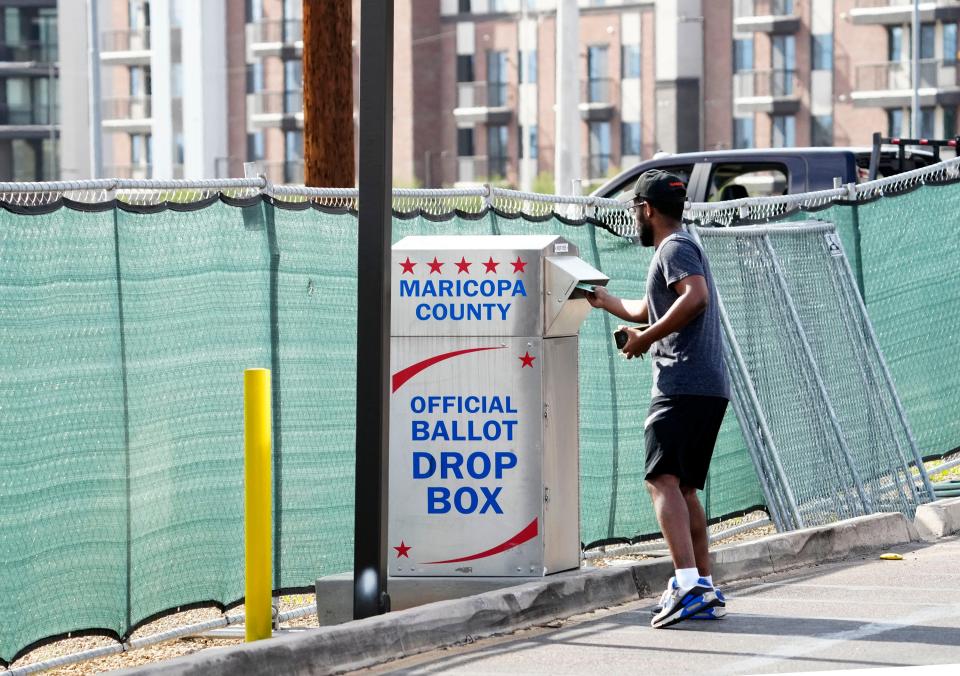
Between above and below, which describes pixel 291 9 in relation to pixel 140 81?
above

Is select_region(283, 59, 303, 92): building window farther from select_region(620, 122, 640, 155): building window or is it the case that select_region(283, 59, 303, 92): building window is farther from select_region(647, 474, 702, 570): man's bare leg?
select_region(647, 474, 702, 570): man's bare leg

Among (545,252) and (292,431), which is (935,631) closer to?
(545,252)

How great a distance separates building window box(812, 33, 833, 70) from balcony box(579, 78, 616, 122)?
30.4 feet

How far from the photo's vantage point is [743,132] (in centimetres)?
7512

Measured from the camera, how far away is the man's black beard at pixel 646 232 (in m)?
7.86

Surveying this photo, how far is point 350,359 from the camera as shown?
848cm

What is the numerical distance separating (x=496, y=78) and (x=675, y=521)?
245 ft

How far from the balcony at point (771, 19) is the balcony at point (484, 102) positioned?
1217 centimetres

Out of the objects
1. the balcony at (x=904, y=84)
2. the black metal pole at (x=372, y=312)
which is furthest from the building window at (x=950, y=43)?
the black metal pole at (x=372, y=312)

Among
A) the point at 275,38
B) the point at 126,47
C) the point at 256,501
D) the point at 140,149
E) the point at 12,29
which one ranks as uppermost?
the point at 12,29

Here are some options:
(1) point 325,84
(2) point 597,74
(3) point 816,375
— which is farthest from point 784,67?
(3) point 816,375

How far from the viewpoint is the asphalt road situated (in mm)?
6762

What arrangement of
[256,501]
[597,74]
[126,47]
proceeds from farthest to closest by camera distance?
Result: 1. [126,47]
2. [597,74]
3. [256,501]

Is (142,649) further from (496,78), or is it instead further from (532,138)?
(496,78)
